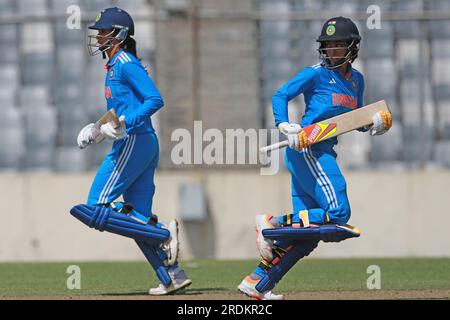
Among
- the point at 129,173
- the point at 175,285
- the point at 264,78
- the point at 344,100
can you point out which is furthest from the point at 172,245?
the point at 264,78

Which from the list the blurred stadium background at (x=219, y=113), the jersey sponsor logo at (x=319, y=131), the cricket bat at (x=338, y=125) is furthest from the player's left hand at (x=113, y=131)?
the blurred stadium background at (x=219, y=113)

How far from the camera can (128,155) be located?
9172 millimetres

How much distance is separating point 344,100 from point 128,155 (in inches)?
68.1

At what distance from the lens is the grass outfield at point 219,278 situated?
32.0ft

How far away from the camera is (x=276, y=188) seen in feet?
48.7

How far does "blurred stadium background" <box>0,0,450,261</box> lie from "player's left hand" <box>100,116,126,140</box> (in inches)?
225

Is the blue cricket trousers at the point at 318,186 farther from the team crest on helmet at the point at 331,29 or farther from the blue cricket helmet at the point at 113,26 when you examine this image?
the blue cricket helmet at the point at 113,26

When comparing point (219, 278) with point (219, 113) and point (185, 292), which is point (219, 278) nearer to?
point (185, 292)

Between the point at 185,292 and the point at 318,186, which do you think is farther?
the point at 185,292

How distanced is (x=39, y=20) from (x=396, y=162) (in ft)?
16.6

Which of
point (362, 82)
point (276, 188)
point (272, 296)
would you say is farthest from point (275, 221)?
point (276, 188)

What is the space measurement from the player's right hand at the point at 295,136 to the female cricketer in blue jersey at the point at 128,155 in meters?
1.16

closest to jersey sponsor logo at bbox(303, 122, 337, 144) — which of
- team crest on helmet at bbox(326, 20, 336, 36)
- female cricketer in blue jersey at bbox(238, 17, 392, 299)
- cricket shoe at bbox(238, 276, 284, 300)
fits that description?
female cricketer in blue jersey at bbox(238, 17, 392, 299)
